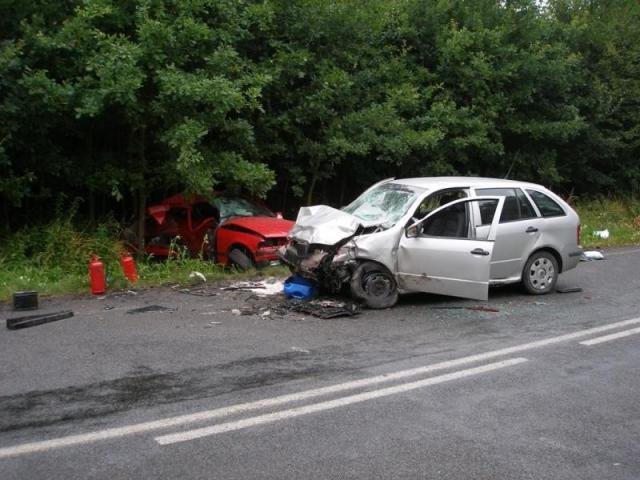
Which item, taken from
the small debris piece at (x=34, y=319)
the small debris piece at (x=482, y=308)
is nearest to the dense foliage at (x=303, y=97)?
the small debris piece at (x=34, y=319)

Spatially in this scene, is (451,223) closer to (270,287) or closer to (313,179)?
(270,287)

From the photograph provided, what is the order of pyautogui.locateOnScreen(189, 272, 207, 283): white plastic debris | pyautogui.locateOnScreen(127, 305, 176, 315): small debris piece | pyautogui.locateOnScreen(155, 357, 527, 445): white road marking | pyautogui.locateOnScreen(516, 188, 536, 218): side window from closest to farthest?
pyautogui.locateOnScreen(155, 357, 527, 445): white road marking
pyautogui.locateOnScreen(127, 305, 176, 315): small debris piece
pyautogui.locateOnScreen(516, 188, 536, 218): side window
pyautogui.locateOnScreen(189, 272, 207, 283): white plastic debris

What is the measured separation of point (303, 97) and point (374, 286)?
6.89 metres

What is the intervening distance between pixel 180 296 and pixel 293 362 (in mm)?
3603

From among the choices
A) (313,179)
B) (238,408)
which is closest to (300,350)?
(238,408)

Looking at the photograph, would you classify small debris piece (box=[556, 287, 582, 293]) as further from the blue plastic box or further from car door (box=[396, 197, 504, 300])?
the blue plastic box

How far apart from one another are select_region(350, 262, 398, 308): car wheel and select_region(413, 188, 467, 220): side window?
1004 mm

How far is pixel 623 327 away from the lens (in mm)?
8281

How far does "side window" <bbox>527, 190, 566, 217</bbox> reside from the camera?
34.2 feet

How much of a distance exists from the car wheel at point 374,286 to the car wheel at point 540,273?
219 cm

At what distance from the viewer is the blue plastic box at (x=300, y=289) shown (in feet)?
30.7

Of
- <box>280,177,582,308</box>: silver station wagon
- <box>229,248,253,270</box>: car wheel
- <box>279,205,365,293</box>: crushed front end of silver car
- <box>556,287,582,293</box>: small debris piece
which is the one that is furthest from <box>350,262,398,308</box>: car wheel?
<box>229,248,253,270</box>: car wheel

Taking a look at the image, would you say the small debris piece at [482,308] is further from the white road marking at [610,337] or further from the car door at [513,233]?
the white road marking at [610,337]

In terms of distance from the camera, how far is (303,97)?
14891 millimetres
